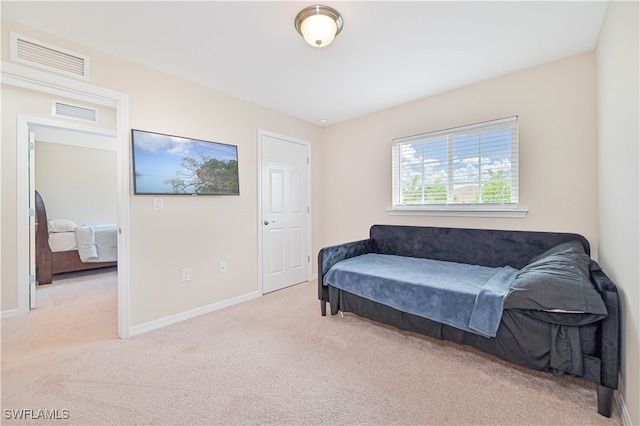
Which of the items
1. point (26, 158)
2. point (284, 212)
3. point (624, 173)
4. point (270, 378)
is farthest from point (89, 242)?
point (624, 173)

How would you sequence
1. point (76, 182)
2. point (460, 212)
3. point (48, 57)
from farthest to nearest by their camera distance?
1. point (76, 182)
2. point (460, 212)
3. point (48, 57)

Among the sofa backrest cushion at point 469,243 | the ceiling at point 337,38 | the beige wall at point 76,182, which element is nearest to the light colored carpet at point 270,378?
the sofa backrest cushion at point 469,243

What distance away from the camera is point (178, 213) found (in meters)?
2.68

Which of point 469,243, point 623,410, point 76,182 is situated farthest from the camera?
point 76,182

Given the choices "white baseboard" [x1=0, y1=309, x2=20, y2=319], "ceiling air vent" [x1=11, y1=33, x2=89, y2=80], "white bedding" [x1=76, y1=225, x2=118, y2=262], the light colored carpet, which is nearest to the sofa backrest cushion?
the light colored carpet

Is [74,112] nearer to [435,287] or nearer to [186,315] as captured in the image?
[186,315]

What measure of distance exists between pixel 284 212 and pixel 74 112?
270cm

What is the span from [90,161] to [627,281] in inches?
304

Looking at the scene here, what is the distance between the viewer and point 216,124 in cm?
297

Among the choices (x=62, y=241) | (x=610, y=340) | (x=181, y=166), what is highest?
(x=181, y=166)

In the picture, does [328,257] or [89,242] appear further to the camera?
[89,242]

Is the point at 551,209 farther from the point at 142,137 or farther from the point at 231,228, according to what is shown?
the point at 142,137

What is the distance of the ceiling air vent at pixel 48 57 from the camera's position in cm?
188

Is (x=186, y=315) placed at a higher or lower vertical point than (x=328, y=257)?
lower
